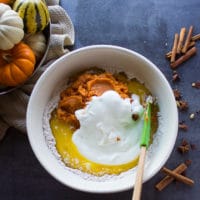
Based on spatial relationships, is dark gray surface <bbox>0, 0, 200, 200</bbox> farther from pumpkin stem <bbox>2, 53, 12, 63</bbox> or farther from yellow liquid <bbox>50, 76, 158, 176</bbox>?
pumpkin stem <bbox>2, 53, 12, 63</bbox>

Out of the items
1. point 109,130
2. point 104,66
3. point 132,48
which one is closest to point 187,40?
point 132,48

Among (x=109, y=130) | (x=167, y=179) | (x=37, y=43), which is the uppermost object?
(x=37, y=43)

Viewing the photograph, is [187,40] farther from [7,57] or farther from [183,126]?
[7,57]

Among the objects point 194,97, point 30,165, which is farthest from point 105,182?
point 194,97

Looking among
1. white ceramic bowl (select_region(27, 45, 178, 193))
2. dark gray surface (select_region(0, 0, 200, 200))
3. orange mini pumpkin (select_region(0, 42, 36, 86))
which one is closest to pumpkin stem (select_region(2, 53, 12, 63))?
orange mini pumpkin (select_region(0, 42, 36, 86))

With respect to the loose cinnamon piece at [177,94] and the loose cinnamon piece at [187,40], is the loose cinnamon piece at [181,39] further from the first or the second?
the loose cinnamon piece at [177,94]

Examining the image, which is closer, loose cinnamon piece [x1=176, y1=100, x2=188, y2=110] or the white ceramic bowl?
the white ceramic bowl

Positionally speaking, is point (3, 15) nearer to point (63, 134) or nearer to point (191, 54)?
point (63, 134)
